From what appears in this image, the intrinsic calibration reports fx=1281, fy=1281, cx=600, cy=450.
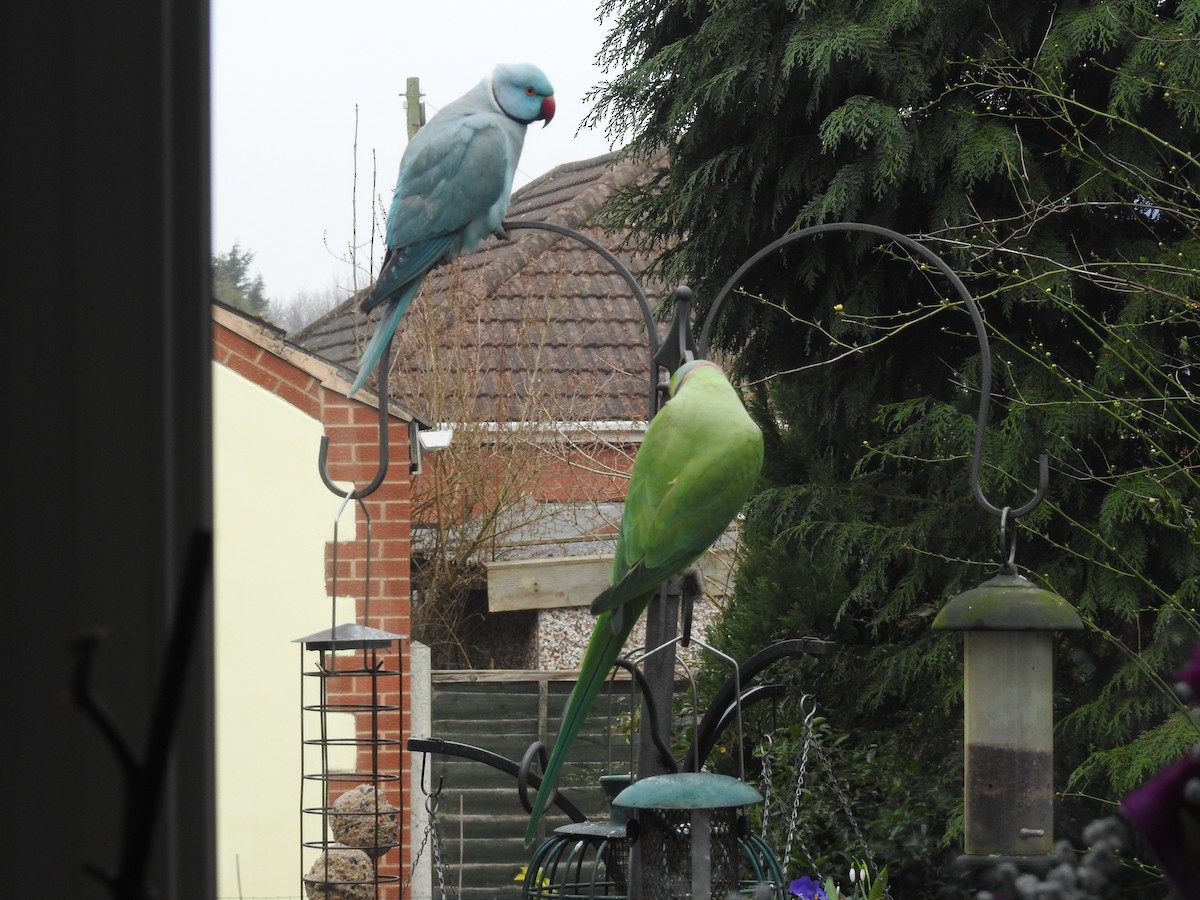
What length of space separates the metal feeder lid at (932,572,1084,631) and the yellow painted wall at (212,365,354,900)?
84.4 inches

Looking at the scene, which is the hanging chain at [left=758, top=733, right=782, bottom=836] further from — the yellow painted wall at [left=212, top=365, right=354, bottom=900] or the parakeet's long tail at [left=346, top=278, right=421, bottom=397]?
the yellow painted wall at [left=212, top=365, right=354, bottom=900]

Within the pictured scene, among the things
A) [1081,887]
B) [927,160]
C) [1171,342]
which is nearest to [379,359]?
[1081,887]

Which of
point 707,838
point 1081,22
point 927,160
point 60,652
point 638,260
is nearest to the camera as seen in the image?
point 60,652

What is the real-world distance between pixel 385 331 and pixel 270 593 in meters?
1.87

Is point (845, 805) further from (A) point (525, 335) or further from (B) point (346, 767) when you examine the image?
(A) point (525, 335)

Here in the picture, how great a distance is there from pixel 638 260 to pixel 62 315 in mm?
6647

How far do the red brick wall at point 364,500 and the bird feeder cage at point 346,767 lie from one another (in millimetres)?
29

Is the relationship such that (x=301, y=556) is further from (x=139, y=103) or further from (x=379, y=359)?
(x=139, y=103)

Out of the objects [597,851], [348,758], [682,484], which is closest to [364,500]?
[348,758]

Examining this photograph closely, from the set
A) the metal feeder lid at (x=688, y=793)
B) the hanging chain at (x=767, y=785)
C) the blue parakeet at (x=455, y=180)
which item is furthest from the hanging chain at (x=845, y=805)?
the blue parakeet at (x=455, y=180)

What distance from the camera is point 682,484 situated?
1.62 meters

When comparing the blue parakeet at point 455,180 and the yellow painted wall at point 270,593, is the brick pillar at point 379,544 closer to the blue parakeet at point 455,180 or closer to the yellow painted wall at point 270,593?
the yellow painted wall at point 270,593

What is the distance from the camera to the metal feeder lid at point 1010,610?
194 cm

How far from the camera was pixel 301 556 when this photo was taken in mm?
3664
